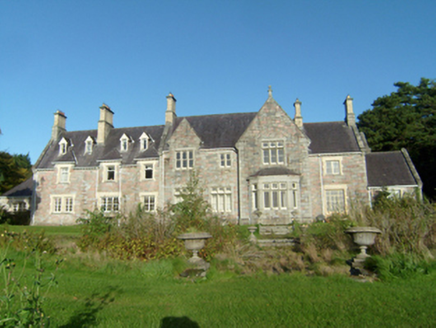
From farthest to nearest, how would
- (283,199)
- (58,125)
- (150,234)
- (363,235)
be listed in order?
1. (58,125)
2. (283,199)
3. (150,234)
4. (363,235)

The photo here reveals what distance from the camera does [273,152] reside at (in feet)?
99.0

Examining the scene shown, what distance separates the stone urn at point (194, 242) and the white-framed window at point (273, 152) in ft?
60.6

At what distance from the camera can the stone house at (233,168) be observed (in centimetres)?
2912

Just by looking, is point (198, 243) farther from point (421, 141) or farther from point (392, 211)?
point (421, 141)

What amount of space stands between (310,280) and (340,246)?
5237 mm

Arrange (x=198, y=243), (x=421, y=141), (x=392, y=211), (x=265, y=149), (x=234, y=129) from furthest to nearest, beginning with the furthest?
(x=421, y=141), (x=234, y=129), (x=265, y=149), (x=392, y=211), (x=198, y=243)

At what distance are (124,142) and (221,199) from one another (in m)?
12.0

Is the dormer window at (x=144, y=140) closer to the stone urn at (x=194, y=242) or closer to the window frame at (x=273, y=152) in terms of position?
the window frame at (x=273, y=152)

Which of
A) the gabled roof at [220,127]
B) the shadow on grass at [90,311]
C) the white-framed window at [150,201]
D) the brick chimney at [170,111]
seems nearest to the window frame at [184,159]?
the gabled roof at [220,127]

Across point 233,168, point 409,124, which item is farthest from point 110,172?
point 409,124

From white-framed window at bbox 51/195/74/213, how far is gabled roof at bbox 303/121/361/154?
23157mm

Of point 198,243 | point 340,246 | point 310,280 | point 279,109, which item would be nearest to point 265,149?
point 279,109

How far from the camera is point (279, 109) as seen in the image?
30641mm

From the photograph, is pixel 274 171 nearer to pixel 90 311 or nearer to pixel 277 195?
pixel 277 195
